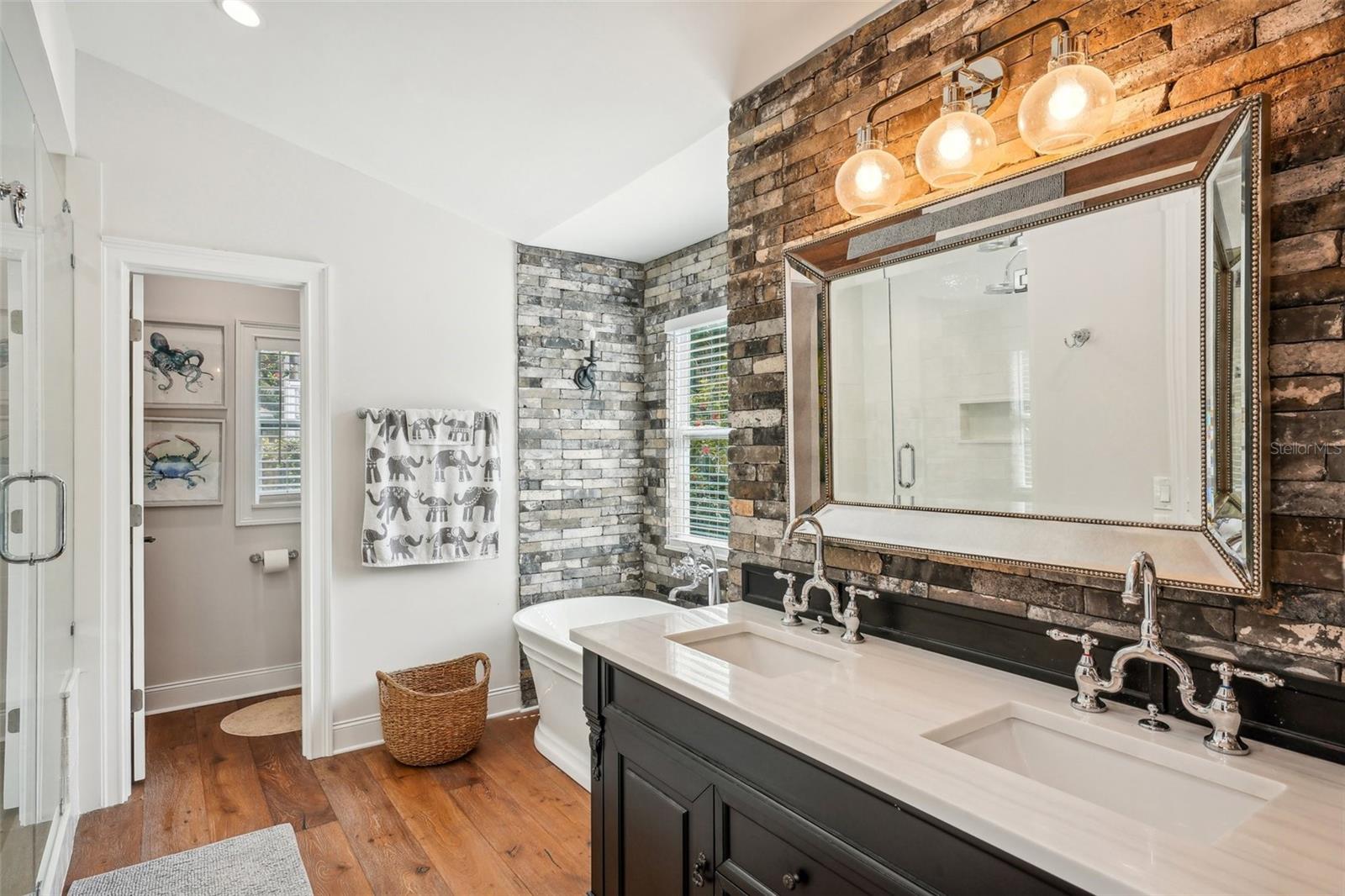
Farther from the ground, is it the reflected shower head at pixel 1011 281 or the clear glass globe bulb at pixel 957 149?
the clear glass globe bulb at pixel 957 149

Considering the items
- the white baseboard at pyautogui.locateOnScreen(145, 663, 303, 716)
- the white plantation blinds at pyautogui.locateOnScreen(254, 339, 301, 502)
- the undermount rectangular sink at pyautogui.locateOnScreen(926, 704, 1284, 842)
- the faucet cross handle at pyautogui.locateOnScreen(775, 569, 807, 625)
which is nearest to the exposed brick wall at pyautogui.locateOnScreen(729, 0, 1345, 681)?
the faucet cross handle at pyautogui.locateOnScreen(775, 569, 807, 625)

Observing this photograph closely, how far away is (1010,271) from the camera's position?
1.61 metres

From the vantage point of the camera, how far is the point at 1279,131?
1212 mm

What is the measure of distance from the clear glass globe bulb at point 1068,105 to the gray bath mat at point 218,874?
2901mm

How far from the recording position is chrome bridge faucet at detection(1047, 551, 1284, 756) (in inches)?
45.3

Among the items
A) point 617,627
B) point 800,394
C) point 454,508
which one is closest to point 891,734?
point 617,627

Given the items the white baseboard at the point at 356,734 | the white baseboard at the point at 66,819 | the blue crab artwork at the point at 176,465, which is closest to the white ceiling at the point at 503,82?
the blue crab artwork at the point at 176,465

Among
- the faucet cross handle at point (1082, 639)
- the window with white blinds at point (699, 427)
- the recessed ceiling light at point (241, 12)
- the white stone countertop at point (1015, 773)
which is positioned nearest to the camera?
the white stone countertop at point (1015, 773)

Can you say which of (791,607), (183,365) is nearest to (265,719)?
(183,365)

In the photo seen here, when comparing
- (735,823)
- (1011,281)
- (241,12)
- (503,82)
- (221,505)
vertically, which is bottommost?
(735,823)

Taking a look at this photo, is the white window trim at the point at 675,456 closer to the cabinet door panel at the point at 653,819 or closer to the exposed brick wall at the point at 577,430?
the exposed brick wall at the point at 577,430

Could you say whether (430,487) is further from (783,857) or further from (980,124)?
(980,124)

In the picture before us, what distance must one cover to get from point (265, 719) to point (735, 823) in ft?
10.8

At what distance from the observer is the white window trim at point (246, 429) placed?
408 centimetres
